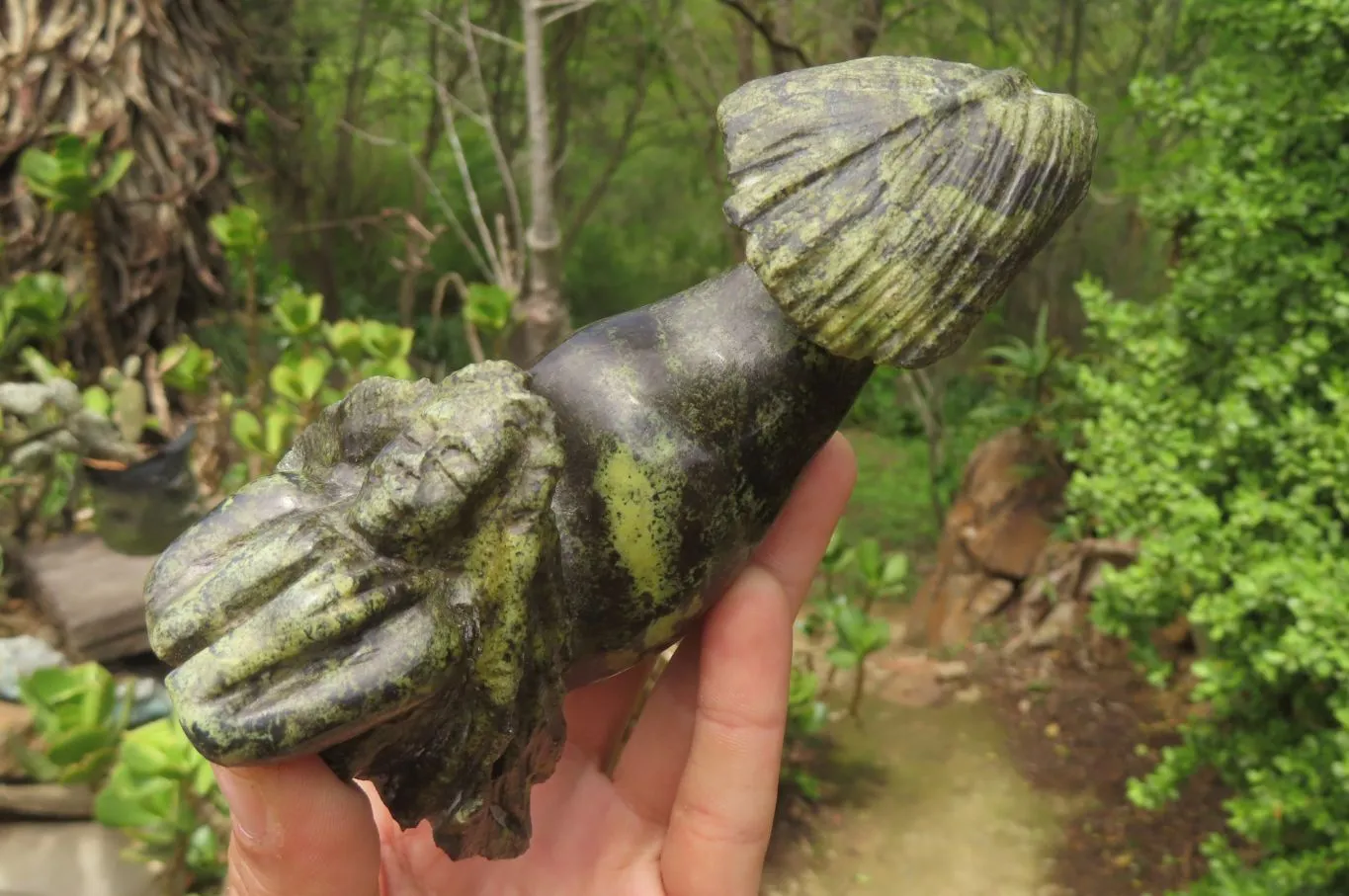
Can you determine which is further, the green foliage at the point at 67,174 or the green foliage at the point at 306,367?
the green foliage at the point at 67,174

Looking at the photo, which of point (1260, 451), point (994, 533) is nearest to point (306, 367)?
point (1260, 451)

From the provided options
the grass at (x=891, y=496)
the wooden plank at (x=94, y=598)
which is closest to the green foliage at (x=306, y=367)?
the wooden plank at (x=94, y=598)

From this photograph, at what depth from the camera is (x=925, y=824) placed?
7.62ft

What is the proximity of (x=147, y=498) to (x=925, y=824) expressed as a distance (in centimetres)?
177

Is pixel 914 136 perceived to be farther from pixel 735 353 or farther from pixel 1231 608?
pixel 1231 608

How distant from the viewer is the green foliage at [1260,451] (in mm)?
1472

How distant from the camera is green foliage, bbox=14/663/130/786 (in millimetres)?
1478

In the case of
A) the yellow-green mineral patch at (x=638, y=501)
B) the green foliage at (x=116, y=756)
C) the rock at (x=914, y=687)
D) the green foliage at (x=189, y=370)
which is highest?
the yellow-green mineral patch at (x=638, y=501)

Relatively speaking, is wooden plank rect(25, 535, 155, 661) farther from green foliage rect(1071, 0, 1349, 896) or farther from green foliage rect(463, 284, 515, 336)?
green foliage rect(1071, 0, 1349, 896)

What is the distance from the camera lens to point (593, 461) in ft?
2.88

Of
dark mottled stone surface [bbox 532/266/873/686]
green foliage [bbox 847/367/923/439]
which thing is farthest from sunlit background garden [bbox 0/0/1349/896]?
green foliage [bbox 847/367/923/439]

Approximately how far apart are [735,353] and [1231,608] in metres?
1.00

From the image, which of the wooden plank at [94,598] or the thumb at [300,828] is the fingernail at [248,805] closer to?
the thumb at [300,828]

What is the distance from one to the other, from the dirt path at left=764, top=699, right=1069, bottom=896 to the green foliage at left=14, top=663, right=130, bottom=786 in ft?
4.31
